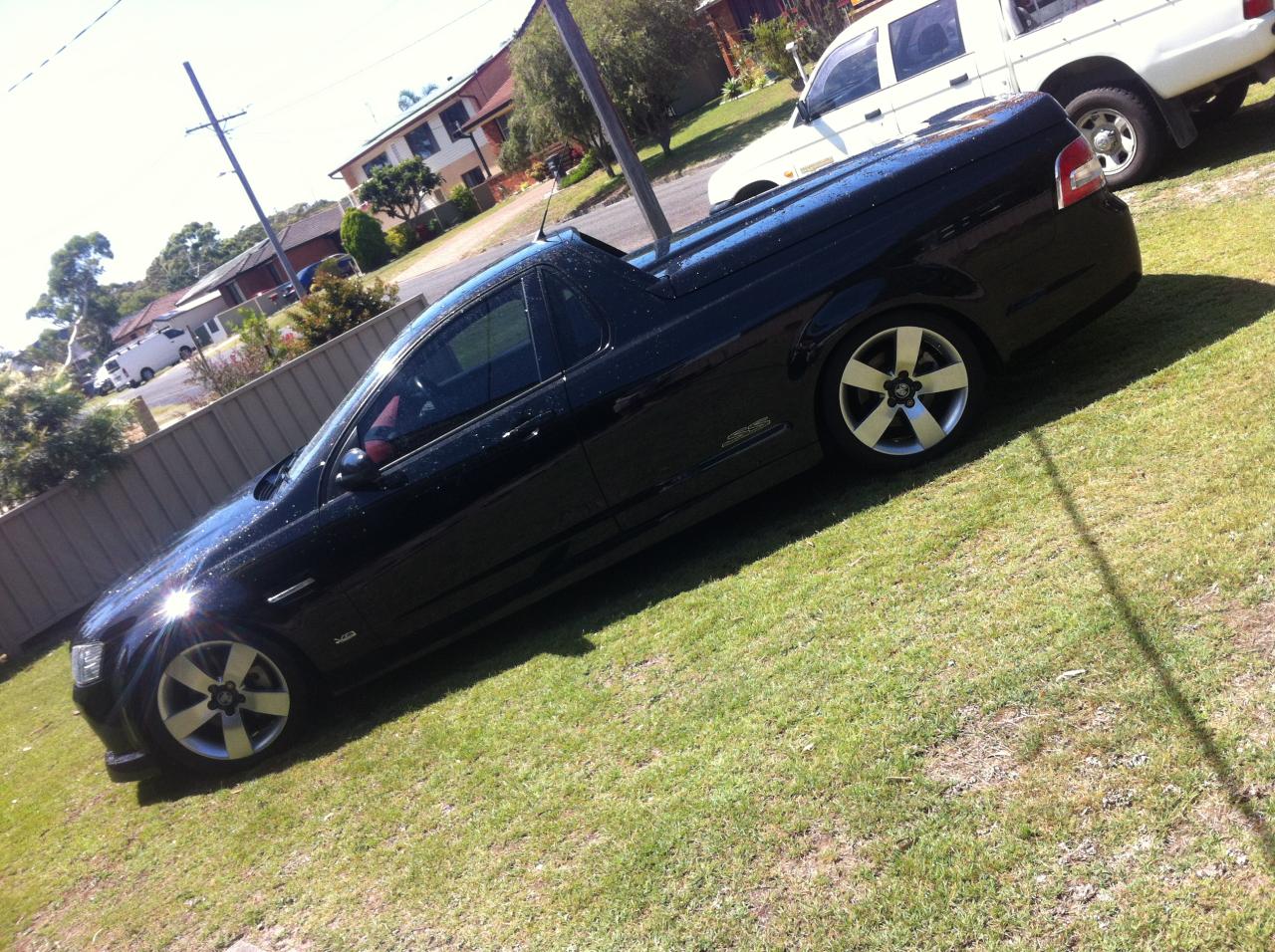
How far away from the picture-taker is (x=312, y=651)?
5.09m

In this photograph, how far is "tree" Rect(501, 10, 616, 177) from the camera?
97.7 ft

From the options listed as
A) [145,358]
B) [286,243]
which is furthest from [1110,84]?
[286,243]

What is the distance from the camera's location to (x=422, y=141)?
216 ft

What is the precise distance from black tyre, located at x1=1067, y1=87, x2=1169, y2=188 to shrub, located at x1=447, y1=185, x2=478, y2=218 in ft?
161

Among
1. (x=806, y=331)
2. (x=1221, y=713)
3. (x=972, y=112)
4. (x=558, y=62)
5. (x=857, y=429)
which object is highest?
(x=558, y=62)

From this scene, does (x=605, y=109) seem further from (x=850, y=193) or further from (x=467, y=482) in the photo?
(x=467, y=482)

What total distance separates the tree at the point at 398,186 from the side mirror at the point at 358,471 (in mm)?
55323

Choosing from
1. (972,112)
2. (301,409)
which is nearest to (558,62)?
(301,409)

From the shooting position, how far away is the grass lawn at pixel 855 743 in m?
2.60

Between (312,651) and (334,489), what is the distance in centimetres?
80

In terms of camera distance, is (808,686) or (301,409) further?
(301,409)

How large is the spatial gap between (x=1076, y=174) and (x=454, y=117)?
206 ft

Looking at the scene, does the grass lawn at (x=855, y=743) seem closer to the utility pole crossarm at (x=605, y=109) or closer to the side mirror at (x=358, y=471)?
the side mirror at (x=358, y=471)

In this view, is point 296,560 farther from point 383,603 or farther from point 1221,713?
point 1221,713
